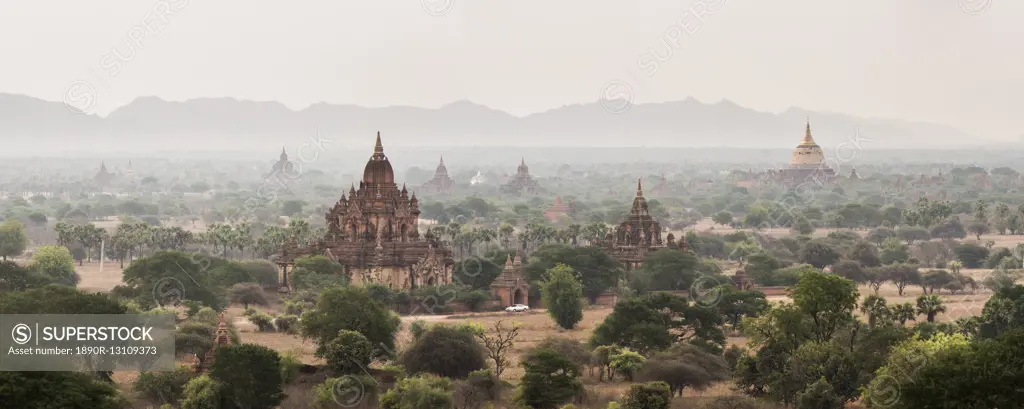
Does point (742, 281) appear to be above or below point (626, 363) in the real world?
below

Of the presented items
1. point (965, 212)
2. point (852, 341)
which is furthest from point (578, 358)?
point (965, 212)

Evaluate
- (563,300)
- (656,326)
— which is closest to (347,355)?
(656,326)

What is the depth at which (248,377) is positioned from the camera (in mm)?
50781

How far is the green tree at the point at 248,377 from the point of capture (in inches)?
1980

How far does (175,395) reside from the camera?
174 ft

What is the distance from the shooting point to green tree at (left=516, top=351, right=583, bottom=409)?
2082 inches

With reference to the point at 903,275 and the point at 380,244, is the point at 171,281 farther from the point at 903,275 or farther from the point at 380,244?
the point at 903,275

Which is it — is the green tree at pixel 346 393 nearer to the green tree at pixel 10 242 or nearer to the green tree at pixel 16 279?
the green tree at pixel 16 279

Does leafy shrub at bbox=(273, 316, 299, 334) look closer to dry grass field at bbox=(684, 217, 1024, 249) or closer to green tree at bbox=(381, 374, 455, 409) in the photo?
green tree at bbox=(381, 374, 455, 409)

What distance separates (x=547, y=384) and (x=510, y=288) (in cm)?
3448

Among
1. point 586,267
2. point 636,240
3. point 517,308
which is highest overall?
point 636,240

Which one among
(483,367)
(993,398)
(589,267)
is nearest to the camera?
(993,398)

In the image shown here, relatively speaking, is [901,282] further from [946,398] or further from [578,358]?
[946,398]

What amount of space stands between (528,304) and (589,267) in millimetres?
5779
